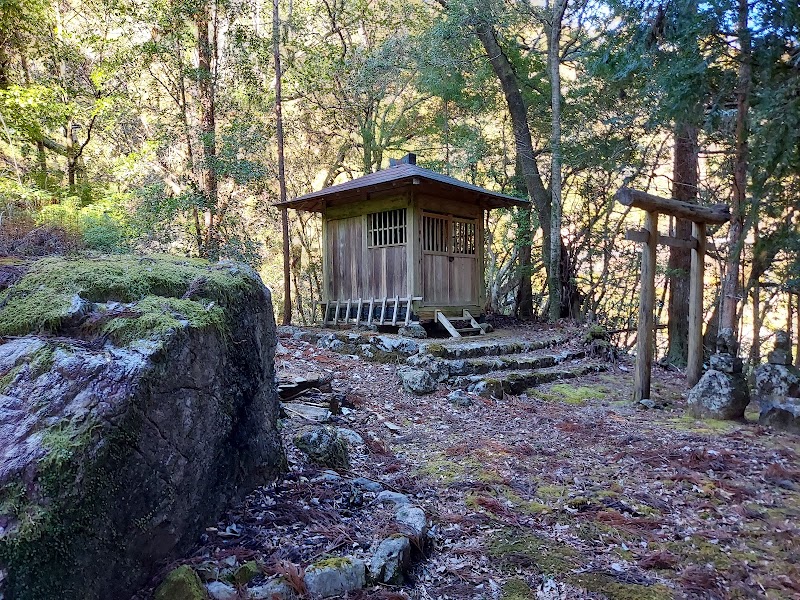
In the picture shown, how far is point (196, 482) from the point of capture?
263cm

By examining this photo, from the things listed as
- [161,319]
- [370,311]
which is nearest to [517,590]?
[161,319]

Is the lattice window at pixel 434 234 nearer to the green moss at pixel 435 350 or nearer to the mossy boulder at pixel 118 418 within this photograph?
the green moss at pixel 435 350

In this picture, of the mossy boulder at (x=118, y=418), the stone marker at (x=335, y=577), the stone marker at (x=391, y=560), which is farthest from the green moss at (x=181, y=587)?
the stone marker at (x=391, y=560)

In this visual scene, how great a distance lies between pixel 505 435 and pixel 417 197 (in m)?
6.22

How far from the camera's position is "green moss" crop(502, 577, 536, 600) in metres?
2.64

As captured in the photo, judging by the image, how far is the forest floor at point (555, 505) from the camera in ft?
9.02

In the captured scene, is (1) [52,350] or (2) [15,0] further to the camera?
(2) [15,0]

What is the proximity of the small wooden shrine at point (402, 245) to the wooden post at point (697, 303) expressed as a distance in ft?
14.9

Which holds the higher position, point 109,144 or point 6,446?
point 109,144

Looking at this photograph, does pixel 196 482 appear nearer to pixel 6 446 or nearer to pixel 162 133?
pixel 6 446

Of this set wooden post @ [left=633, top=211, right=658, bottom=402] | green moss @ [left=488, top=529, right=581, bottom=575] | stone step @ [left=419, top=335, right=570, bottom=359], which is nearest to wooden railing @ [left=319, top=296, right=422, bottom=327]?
stone step @ [left=419, top=335, right=570, bottom=359]

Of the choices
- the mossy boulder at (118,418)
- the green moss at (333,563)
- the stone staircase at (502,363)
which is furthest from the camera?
the stone staircase at (502,363)

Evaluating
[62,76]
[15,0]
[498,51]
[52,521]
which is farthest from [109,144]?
[52,521]

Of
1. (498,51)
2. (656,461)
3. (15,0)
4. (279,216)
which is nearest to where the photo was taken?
(656,461)
